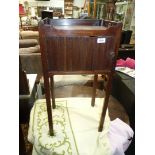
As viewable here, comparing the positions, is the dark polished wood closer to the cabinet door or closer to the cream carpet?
the cabinet door

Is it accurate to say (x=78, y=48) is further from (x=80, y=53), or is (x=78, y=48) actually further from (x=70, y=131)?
(x=70, y=131)

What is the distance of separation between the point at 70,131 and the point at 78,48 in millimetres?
552

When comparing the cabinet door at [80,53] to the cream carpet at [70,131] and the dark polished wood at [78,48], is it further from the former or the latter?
the cream carpet at [70,131]

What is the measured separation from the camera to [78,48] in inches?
27.9

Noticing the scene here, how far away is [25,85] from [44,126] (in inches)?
14.9

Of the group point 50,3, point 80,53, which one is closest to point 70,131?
point 80,53

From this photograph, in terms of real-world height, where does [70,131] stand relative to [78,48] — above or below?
below

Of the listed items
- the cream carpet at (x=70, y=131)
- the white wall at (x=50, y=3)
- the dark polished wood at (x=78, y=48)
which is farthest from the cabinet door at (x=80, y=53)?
the white wall at (x=50, y=3)

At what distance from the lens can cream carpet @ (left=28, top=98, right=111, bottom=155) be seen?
0.90 m

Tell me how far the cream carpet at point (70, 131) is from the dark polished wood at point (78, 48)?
38 centimetres

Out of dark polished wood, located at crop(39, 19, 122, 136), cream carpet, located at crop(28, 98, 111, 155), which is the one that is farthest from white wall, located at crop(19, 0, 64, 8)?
dark polished wood, located at crop(39, 19, 122, 136)

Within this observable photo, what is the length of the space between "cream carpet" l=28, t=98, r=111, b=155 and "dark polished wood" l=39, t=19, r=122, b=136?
0.38 metres

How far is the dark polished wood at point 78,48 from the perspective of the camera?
0.67 m
